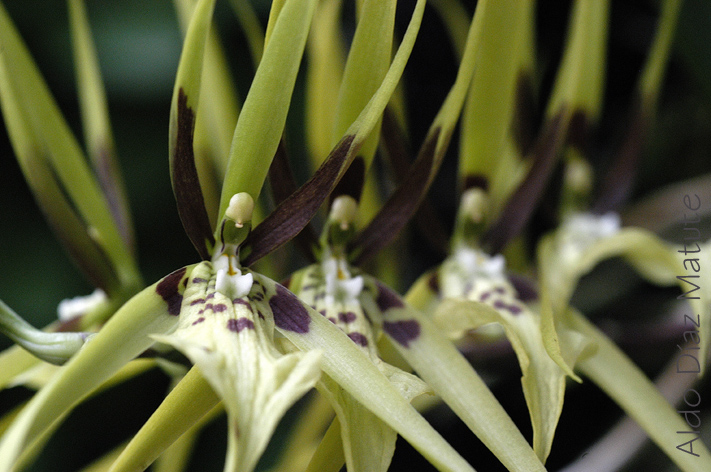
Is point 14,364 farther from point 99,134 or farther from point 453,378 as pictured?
point 453,378

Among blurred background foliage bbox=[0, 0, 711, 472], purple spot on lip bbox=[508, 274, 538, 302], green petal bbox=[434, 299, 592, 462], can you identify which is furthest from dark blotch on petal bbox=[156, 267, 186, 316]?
blurred background foliage bbox=[0, 0, 711, 472]

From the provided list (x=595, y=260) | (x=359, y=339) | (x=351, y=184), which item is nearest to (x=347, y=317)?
(x=359, y=339)

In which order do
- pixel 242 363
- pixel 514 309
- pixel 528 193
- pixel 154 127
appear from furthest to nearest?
pixel 154 127, pixel 528 193, pixel 514 309, pixel 242 363

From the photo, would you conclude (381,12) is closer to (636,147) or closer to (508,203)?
(508,203)

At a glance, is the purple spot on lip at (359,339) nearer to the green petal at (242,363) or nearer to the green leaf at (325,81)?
the green petal at (242,363)

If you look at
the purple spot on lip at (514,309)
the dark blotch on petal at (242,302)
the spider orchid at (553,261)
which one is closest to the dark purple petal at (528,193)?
the spider orchid at (553,261)

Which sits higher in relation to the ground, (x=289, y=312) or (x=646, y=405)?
(x=289, y=312)

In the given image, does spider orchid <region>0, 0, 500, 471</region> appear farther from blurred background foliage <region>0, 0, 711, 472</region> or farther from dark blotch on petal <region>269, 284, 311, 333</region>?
blurred background foliage <region>0, 0, 711, 472</region>
